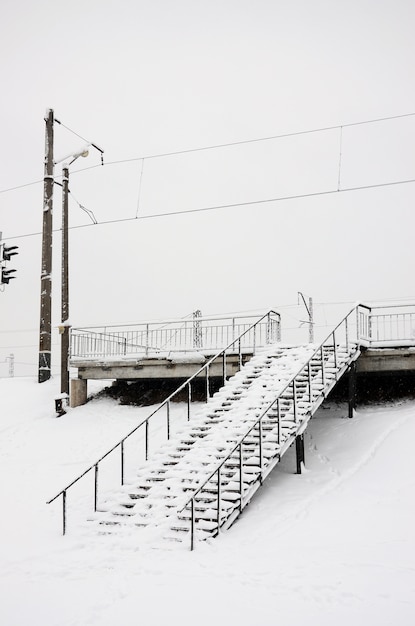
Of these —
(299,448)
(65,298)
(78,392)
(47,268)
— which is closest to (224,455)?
(299,448)

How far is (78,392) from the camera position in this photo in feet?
66.3

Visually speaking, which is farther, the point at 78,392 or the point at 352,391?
the point at 78,392

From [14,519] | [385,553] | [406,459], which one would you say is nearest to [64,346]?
[14,519]

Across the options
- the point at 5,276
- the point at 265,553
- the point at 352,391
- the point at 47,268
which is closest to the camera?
the point at 265,553

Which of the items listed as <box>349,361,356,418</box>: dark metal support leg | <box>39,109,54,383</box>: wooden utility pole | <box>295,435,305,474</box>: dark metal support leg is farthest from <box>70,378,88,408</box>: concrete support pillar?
<box>295,435,305,474</box>: dark metal support leg

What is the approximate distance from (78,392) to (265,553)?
11941 millimetres

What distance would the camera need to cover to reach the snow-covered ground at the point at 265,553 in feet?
24.1

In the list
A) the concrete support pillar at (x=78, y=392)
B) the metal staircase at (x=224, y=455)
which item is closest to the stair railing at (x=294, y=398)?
the metal staircase at (x=224, y=455)

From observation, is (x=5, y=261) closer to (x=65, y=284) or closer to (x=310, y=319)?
(x=65, y=284)

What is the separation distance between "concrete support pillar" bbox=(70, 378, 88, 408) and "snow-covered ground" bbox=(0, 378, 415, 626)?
3.93 m

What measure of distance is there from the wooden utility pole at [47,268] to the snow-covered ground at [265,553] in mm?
6153

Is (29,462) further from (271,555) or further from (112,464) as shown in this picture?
(271,555)

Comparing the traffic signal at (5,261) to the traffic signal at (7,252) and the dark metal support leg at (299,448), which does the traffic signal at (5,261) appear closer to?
the traffic signal at (7,252)

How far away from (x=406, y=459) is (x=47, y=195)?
1513 centimetres
